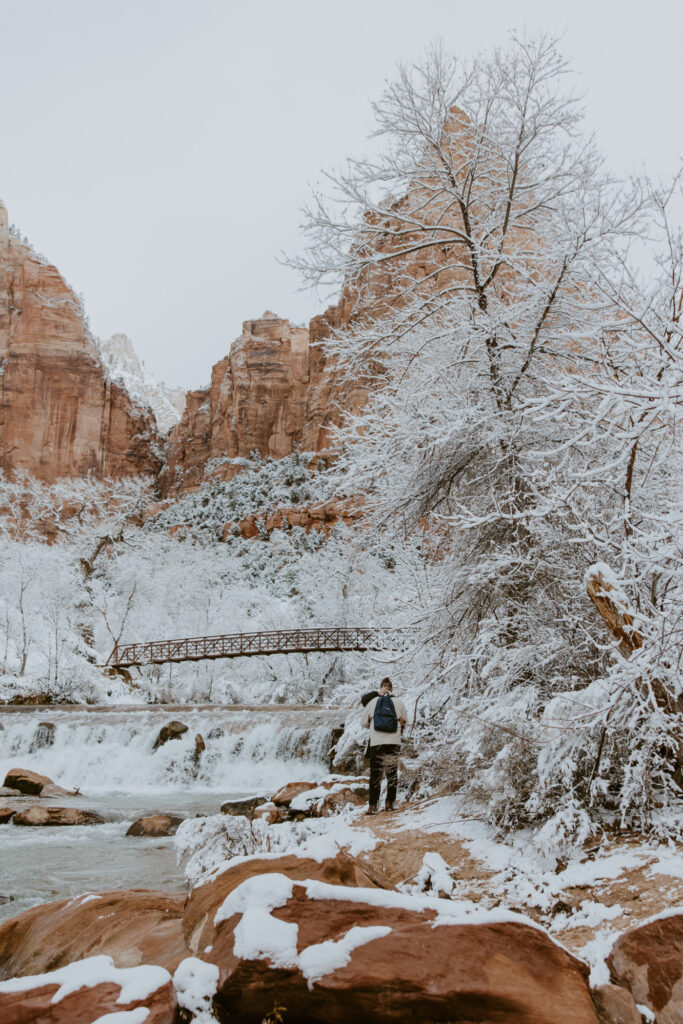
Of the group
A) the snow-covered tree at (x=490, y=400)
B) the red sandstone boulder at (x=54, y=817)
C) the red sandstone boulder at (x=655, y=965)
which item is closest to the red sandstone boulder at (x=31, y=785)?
the red sandstone boulder at (x=54, y=817)

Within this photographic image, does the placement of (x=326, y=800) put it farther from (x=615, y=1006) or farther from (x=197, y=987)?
(x=615, y=1006)

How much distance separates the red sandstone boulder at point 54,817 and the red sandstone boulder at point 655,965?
31.6 ft

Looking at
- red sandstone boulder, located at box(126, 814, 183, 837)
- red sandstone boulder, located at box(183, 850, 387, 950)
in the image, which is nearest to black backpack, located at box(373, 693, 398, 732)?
red sandstone boulder, located at box(183, 850, 387, 950)

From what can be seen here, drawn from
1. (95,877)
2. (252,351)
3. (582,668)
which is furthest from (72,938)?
(252,351)

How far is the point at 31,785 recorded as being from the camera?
13188 millimetres

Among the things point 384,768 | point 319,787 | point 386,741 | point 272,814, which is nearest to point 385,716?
point 386,741

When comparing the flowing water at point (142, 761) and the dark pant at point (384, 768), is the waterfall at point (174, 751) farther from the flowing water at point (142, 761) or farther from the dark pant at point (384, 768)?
the dark pant at point (384, 768)

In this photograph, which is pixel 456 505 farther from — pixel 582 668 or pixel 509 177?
pixel 509 177

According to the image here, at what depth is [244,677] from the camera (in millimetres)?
30734

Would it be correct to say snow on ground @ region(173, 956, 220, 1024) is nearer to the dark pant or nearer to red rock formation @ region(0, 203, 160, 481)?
the dark pant

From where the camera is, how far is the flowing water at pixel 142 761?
9.77m

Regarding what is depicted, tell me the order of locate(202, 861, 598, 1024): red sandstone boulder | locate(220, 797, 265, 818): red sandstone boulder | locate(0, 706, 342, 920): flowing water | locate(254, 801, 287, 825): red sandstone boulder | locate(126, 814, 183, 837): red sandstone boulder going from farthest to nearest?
locate(126, 814, 183, 837): red sandstone boulder → locate(0, 706, 342, 920): flowing water → locate(220, 797, 265, 818): red sandstone boulder → locate(254, 801, 287, 825): red sandstone boulder → locate(202, 861, 598, 1024): red sandstone boulder

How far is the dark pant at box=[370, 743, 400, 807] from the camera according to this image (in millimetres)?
6918

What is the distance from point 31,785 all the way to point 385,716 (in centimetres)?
918
